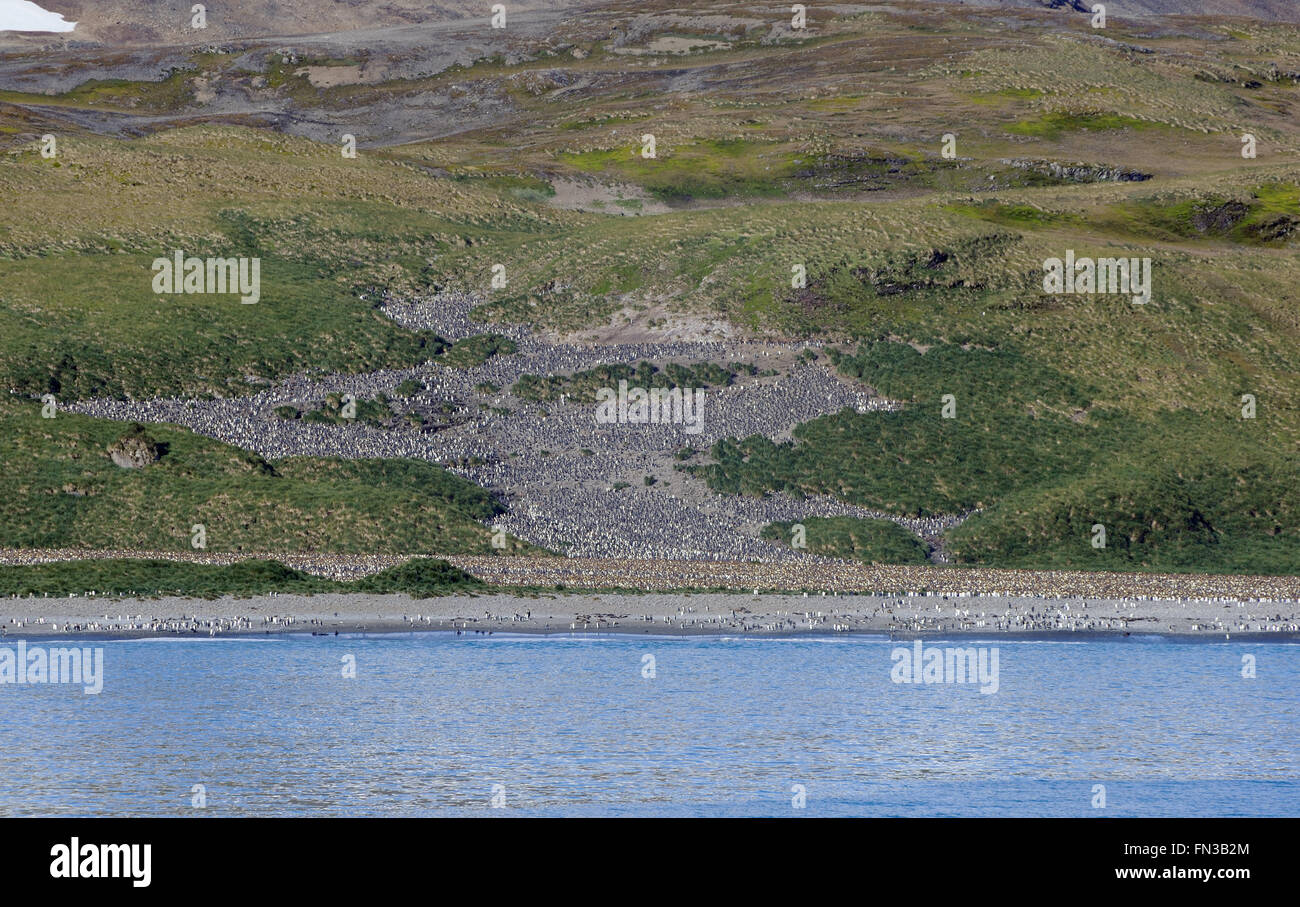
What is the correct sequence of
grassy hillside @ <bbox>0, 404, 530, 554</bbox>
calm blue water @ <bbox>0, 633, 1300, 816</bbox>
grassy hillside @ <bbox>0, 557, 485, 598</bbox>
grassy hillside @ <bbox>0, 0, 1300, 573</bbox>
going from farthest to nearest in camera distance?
grassy hillside @ <bbox>0, 0, 1300, 573</bbox>, grassy hillside @ <bbox>0, 404, 530, 554</bbox>, grassy hillside @ <bbox>0, 557, 485, 598</bbox>, calm blue water @ <bbox>0, 633, 1300, 816</bbox>

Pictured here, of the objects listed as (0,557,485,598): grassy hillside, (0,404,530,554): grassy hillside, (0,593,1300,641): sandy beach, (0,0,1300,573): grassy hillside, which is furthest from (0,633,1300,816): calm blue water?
(0,0,1300,573): grassy hillside

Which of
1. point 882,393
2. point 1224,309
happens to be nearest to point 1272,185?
point 1224,309

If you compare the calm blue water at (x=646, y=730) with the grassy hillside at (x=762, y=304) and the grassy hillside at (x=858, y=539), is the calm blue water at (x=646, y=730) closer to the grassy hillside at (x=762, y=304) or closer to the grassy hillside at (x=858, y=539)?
the grassy hillside at (x=858, y=539)

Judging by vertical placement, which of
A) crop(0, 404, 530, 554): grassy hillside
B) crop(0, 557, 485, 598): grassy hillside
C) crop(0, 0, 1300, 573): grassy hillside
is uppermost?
crop(0, 0, 1300, 573): grassy hillside

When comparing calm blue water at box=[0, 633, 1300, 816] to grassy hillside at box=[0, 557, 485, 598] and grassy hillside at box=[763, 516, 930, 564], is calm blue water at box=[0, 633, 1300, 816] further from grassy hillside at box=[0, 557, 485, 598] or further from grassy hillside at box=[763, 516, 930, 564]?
grassy hillside at box=[763, 516, 930, 564]

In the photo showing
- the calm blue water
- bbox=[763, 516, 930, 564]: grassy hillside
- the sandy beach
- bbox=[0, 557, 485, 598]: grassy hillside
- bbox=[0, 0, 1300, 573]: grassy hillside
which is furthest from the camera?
bbox=[0, 0, 1300, 573]: grassy hillside

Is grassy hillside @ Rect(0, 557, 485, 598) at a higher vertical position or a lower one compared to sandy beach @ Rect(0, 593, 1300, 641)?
higher
